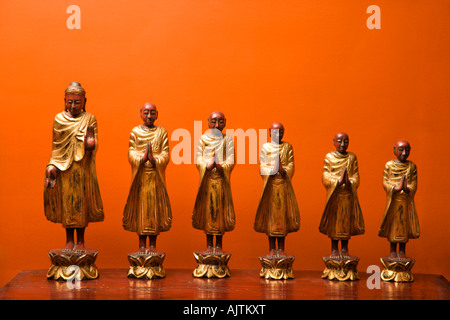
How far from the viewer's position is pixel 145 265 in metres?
5.54

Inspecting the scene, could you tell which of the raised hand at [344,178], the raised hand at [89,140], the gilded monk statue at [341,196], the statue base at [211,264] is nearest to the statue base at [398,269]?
the gilded monk statue at [341,196]

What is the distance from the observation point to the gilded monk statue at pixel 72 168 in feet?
17.8

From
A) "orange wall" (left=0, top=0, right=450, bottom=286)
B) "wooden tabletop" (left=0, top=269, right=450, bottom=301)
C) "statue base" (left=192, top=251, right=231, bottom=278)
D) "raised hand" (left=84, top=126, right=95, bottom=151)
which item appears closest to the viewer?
"wooden tabletop" (left=0, top=269, right=450, bottom=301)

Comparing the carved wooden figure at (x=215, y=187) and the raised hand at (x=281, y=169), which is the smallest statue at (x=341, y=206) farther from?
the carved wooden figure at (x=215, y=187)

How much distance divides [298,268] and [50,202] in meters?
2.39

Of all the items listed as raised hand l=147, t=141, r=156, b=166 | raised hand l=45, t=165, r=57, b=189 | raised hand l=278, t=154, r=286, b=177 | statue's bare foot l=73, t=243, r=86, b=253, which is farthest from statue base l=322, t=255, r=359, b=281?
raised hand l=45, t=165, r=57, b=189

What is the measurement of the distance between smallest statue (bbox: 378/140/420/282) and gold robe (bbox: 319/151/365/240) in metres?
0.26

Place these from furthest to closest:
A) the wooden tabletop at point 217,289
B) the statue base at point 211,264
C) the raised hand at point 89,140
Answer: the statue base at point 211,264 → the raised hand at point 89,140 → the wooden tabletop at point 217,289

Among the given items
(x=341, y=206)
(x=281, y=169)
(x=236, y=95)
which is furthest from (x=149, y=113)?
(x=341, y=206)

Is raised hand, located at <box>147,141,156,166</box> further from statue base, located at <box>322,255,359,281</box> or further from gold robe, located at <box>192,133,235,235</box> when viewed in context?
statue base, located at <box>322,255,359,281</box>

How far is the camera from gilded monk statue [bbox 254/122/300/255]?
5551 millimetres

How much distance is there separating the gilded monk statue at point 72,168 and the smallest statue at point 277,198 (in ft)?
4.47

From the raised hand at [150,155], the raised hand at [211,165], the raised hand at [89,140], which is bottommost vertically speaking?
the raised hand at [211,165]

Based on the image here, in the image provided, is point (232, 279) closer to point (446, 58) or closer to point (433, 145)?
point (433, 145)
